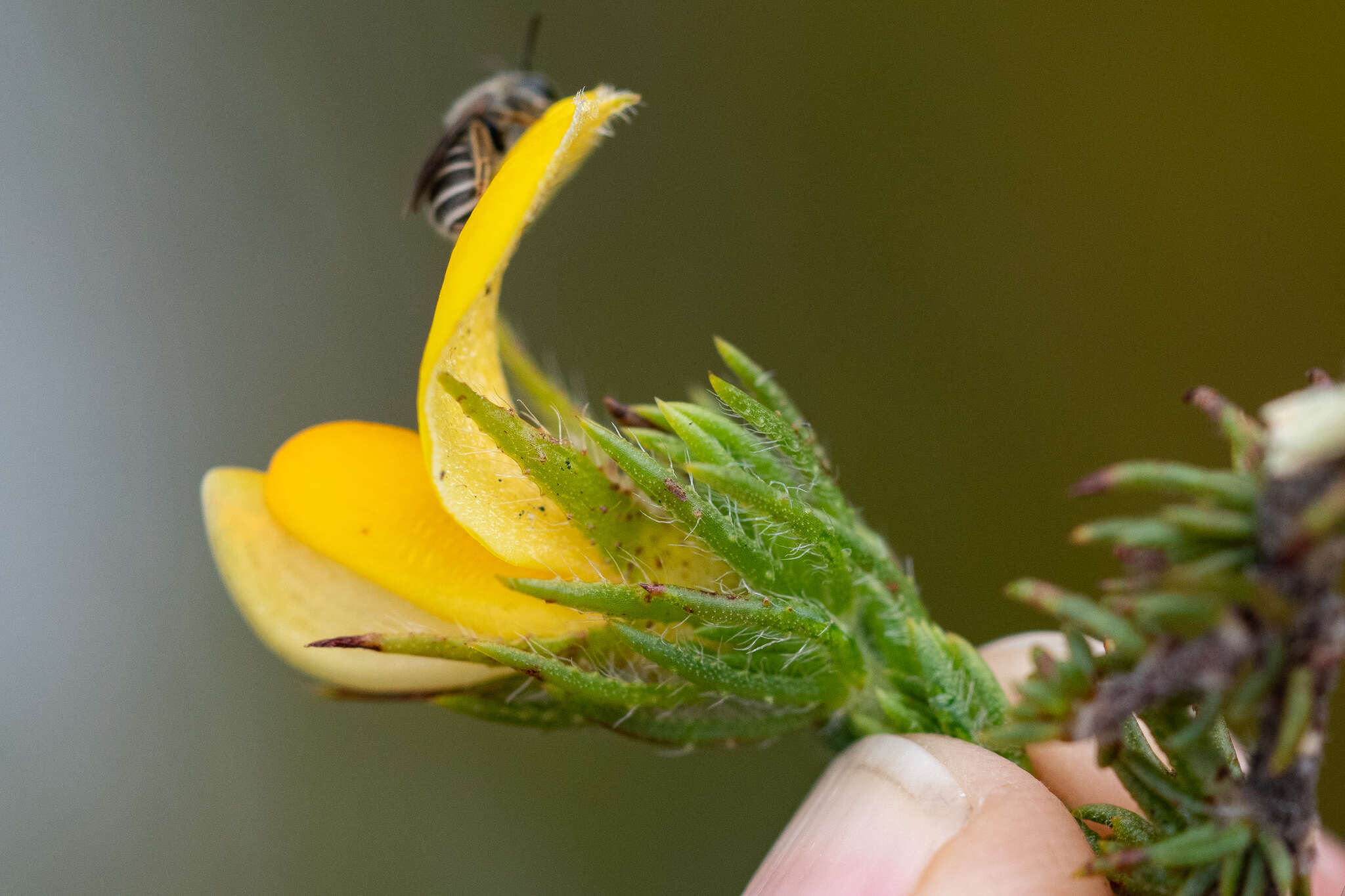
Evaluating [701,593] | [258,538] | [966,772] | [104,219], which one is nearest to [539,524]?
[701,593]

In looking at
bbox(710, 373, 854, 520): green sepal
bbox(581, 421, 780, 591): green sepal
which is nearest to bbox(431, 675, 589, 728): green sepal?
bbox(581, 421, 780, 591): green sepal

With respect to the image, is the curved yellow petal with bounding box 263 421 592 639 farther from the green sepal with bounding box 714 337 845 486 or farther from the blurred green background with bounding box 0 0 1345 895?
the blurred green background with bounding box 0 0 1345 895

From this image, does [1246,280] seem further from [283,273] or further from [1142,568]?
[283,273]

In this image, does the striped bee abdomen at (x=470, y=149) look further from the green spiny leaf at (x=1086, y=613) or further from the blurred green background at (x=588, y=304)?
→ the blurred green background at (x=588, y=304)

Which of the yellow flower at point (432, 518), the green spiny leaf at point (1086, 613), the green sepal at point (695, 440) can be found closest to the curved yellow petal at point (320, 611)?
the yellow flower at point (432, 518)

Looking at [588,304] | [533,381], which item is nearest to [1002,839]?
[533,381]

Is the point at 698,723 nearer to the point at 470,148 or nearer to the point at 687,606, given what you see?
the point at 687,606
